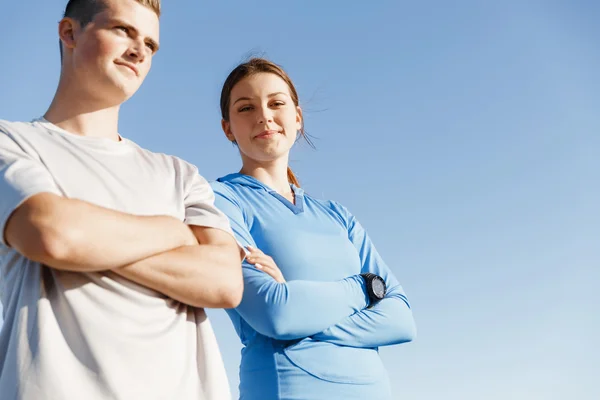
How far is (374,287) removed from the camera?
3.63 meters

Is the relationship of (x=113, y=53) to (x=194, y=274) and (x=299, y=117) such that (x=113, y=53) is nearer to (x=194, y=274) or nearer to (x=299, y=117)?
(x=194, y=274)

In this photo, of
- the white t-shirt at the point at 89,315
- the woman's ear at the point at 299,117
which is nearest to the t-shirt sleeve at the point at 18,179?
the white t-shirt at the point at 89,315

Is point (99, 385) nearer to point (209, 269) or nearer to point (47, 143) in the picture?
point (209, 269)

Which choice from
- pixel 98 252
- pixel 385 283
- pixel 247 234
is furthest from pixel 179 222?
pixel 385 283

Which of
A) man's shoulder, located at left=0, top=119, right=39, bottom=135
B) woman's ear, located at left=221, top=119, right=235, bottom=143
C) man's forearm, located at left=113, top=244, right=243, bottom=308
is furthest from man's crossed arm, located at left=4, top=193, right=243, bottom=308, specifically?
woman's ear, located at left=221, top=119, right=235, bottom=143

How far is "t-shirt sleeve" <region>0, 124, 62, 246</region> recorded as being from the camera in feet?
7.17

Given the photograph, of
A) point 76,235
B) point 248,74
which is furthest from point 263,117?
point 76,235

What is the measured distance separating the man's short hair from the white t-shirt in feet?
1.48

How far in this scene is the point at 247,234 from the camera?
3543 millimetres

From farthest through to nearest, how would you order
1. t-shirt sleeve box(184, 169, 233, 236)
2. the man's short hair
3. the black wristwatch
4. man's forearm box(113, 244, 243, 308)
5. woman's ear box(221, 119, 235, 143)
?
woman's ear box(221, 119, 235, 143), the black wristwatch, the man's short hair, t-shirt sleeve box(184, 169, 233, 236), man's forearm box(113, 244, 243, 308)

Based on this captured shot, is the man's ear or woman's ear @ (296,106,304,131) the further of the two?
woman's ear @ (296,106,304,131)

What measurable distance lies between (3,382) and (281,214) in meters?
1.89

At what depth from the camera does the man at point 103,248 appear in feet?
7.03

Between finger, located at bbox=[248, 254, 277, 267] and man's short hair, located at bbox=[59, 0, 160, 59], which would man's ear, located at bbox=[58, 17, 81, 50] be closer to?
man's short hair, located at bbox=[59, 0, 160, 59]
